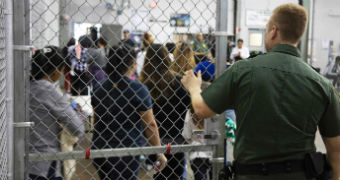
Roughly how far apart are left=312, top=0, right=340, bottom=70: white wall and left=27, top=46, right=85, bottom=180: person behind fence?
31.8 feet

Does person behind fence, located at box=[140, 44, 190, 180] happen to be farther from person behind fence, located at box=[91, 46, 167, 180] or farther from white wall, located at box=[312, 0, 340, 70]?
white wall, located at box=[312, 0, 340, 70]

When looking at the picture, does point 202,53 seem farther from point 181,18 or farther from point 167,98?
point 167,98

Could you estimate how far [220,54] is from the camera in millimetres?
1699

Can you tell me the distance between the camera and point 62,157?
162 centimetres

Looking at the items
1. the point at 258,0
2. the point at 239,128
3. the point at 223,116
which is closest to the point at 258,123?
the point at 239,128

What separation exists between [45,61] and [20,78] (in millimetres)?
927

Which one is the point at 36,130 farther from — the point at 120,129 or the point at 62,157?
the point at 62,157

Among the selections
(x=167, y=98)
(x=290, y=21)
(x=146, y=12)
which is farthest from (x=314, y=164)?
(x=146, y=12)

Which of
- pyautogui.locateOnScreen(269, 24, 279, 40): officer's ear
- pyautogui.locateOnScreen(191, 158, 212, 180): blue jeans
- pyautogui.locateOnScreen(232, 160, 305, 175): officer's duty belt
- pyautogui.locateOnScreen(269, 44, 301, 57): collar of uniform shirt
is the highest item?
pyautogui.locateOnScreen(269, 24, 279, 40): officer's ear

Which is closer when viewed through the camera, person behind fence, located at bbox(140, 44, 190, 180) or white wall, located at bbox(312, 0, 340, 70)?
person behind fence, located at bbox(140, 44, 190, 180)

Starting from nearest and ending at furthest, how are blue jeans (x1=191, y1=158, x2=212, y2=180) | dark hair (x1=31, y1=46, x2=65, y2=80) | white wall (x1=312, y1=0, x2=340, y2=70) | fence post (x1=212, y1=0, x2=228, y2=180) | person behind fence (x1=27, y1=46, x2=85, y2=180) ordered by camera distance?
fence post (x1=212, y1=0, x2=228, y2=180)
person behind fence (x1=27, y1=46, x2=85, y2=180)
dark hair (x1=31, y1=46, x2=65, y2=80)
blue jeans (x1=191, y1=158, x2=212, y2=180)
white wall (x1=312, y1=0, x2=340, y2=70)

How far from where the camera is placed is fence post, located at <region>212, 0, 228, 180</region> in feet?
5.51

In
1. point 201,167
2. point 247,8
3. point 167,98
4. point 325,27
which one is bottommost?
point 201,167

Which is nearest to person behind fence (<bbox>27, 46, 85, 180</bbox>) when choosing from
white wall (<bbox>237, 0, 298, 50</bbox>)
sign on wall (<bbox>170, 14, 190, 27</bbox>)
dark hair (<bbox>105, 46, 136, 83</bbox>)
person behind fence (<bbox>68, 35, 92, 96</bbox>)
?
person behind fence (<bbox>68, 35, 92, 96</bbox>)
